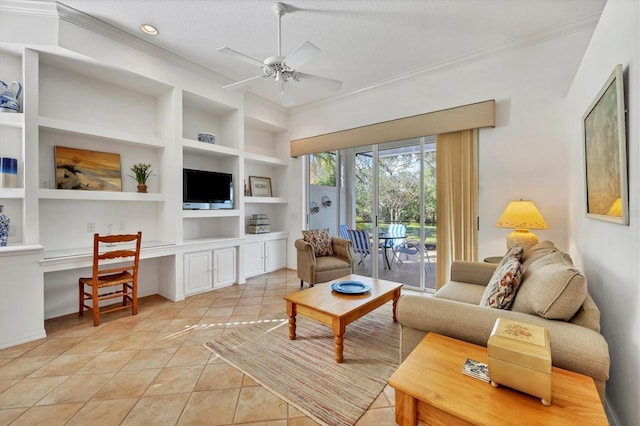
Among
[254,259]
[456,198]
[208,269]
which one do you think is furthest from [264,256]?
[456,198]

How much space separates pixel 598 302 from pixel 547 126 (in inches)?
79.4

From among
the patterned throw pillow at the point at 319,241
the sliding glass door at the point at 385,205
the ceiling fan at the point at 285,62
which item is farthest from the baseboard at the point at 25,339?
the sliding glass door at the point at 385,205

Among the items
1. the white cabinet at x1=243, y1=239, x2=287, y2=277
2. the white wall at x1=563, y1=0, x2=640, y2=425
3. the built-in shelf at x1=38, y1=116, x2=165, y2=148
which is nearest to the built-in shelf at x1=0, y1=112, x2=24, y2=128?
the built-in shelf at x1=38, y1=116, x2=165, y2=148

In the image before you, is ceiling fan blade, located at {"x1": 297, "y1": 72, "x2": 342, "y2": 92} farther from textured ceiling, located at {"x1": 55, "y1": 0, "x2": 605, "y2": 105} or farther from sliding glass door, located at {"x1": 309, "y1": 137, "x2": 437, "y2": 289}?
sliding glass door, located at {"x1": 309, "y1": 137, "x2": 437, "y2": 289}

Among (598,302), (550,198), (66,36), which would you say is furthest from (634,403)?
Answer: (66,36)

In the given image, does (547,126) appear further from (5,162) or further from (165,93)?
(5,162)

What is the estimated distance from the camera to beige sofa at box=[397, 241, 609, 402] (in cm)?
116

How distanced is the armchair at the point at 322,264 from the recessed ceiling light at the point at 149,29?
2.93m

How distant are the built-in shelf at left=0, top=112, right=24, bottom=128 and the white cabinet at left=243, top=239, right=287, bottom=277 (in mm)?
2890

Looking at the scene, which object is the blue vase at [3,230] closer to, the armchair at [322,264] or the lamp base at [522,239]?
the armchair at [322,264]

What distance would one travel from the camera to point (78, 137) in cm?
313

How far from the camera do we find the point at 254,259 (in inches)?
185

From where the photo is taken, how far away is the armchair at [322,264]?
3.72 m

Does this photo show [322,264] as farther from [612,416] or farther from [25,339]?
[25,339]
